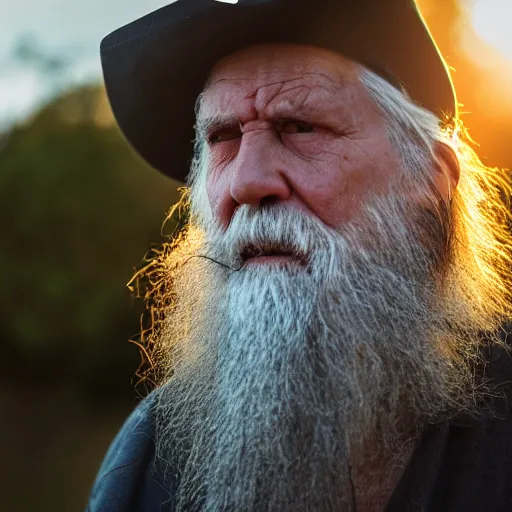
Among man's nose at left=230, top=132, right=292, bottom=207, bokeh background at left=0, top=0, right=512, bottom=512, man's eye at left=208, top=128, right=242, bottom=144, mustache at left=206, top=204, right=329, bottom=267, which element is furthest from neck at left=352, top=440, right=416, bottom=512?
bokeh background at left=0, top=0, right=512, bottom=512

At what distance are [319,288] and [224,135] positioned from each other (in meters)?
0.71

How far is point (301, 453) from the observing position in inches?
87.2

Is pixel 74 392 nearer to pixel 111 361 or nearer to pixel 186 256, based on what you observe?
pixel 111 361

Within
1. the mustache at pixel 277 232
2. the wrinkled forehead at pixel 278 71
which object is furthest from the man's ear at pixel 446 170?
the mustache at pixel 277 232

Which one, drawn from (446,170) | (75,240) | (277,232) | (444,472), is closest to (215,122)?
(277,232)

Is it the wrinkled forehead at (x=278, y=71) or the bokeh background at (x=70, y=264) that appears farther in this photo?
the bokeh background at (x=70, y=264)

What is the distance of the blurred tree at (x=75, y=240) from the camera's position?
1246cm

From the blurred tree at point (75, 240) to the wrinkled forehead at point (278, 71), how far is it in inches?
350

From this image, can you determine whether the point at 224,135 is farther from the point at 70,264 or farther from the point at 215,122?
the point at 70,264

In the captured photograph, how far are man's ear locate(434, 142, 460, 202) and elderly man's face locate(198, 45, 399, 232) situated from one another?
0.73ft

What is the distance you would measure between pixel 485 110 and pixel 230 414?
2235 mm

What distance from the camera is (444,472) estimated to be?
2.16m

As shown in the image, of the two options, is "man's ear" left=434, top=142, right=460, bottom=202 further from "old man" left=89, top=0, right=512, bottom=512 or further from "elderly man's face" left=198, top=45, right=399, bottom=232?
"elderly man's face" left=198, top=45, right=399, bottom=232

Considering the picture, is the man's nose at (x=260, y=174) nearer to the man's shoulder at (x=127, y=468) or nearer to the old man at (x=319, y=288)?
the old man at (x=319, y=288)
